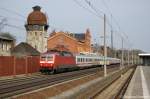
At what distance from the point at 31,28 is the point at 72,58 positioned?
4568 cm

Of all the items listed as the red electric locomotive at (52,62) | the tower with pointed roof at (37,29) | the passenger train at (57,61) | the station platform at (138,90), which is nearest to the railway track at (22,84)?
the station platform at (138,90)

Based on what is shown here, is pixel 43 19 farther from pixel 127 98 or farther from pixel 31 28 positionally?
pixel 127 98

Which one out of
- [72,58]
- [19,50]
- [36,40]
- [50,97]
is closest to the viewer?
[50,97]

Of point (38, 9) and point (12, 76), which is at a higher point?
point (38, 9)

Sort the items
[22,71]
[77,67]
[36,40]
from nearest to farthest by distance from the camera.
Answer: [22,71], [77,67], [36,40]

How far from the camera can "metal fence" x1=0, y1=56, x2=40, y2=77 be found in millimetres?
45531

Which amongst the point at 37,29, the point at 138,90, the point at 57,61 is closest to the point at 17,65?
the point at 57,61

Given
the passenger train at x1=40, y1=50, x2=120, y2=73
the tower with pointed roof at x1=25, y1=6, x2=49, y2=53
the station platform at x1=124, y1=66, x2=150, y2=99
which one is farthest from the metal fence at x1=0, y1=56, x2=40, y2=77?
the tower with pointed roof at x1=25, y1=6, x2=49, y2=53

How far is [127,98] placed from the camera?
72.2 ft

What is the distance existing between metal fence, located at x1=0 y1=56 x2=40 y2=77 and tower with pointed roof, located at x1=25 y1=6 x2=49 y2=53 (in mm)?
45880

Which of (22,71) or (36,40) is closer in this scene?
(22,71)

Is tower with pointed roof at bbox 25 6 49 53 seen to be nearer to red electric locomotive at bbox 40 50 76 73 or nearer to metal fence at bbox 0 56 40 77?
metal fence at bbox 0 56 40 77

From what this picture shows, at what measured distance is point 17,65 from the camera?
49188 millimetres

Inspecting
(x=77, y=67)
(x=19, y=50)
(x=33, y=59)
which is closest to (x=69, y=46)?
(x=19, y=50)
